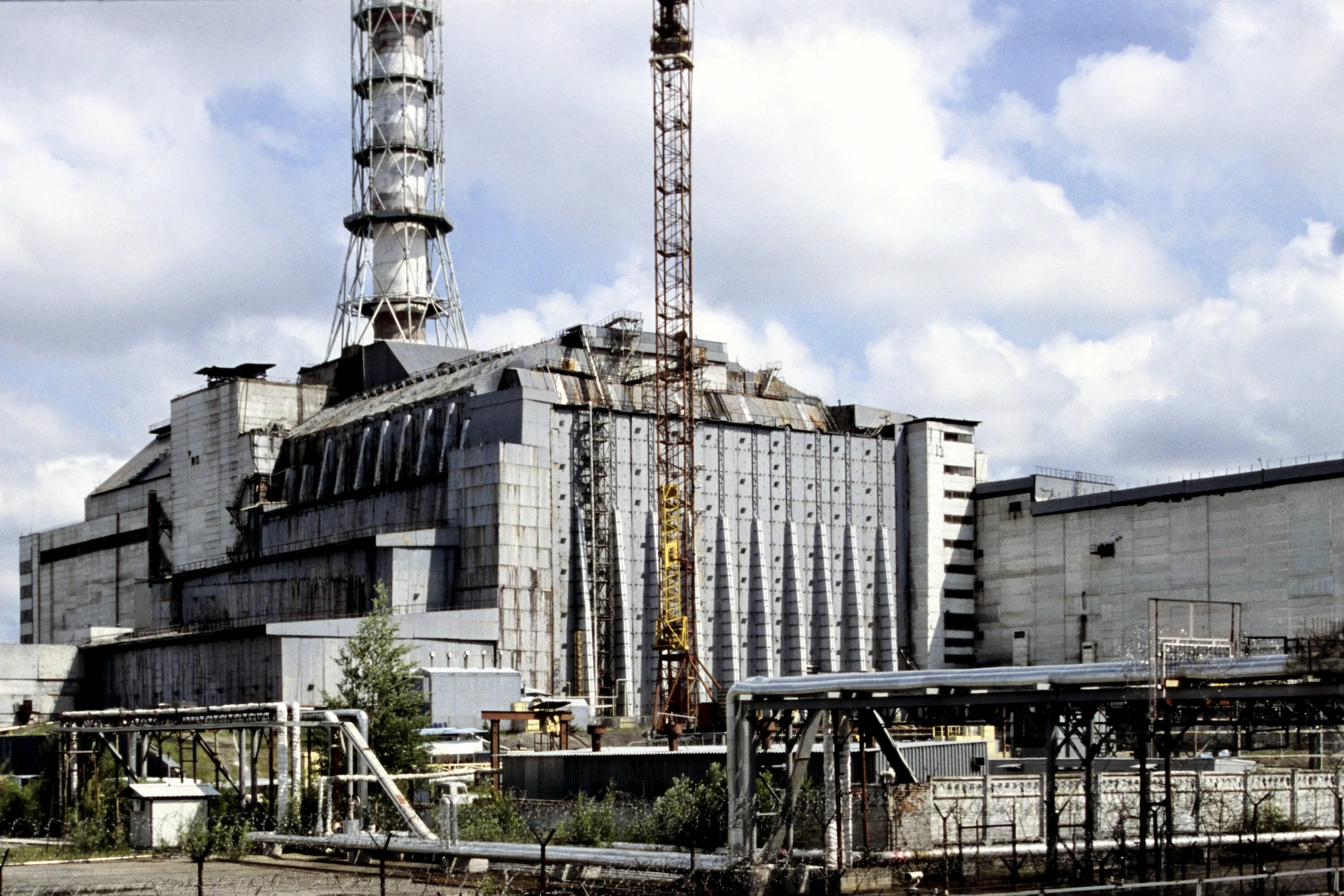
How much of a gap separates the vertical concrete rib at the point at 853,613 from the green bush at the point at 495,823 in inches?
2507

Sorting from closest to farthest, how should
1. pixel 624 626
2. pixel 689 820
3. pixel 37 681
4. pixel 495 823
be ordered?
1. pixel 689 820
2. pixel 495 823
3. pixel 37 681
4. pixel 624 626

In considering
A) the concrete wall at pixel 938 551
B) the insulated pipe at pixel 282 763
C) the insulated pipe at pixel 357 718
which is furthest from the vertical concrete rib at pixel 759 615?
the insulated pipe at pixel 282 763

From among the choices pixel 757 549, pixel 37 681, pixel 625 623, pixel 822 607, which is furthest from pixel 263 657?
pixel 822 607

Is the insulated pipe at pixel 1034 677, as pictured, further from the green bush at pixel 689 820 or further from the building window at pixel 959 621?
the building window at pixel 959 621

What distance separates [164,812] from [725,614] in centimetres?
6201

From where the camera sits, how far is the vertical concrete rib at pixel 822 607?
393 ft

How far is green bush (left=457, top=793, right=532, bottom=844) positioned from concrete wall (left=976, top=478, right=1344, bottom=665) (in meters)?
49.7

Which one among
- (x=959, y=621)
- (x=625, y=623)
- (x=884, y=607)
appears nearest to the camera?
(x=625, y=623)

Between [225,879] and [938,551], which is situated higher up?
[938,551]

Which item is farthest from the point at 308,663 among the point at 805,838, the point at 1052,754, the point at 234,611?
the point at 1052,754

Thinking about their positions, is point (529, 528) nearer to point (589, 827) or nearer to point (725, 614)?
point (725, 614)

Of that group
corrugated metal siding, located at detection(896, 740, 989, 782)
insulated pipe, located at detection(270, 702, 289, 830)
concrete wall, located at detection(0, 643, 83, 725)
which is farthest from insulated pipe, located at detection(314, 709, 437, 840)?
concrete wall, located at detection(0, 643, 83, 725)

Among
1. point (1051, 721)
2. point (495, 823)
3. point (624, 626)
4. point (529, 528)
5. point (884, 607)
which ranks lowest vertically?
point (495, 823)

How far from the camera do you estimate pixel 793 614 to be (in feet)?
389
